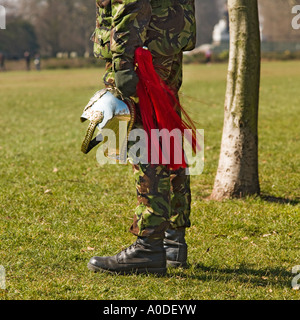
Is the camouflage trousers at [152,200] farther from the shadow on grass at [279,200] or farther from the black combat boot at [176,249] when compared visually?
the shadow on grass at [279,200]

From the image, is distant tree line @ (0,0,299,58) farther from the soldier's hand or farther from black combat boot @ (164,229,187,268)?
the soldier's hand

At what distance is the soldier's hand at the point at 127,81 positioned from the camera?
10.4 ft

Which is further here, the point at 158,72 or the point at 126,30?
the point at 158,72

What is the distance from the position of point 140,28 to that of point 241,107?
7.96 ft

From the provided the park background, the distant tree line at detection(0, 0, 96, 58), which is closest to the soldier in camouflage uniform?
the park background

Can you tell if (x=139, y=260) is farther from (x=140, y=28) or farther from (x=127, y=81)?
(x=140, y=28)

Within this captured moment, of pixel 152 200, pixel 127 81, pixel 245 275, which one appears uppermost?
pixel 127 81

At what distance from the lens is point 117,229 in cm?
467

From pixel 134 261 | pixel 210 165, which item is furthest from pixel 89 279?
pixel 210 165

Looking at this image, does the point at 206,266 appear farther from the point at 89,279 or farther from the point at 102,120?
the point at 102,120

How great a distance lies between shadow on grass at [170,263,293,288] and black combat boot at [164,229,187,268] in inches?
3.5

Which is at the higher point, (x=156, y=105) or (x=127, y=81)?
(x=127, y=81)

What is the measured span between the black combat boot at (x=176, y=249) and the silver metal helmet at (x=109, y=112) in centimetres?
83

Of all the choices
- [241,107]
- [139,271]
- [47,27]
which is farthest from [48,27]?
[139,271]
